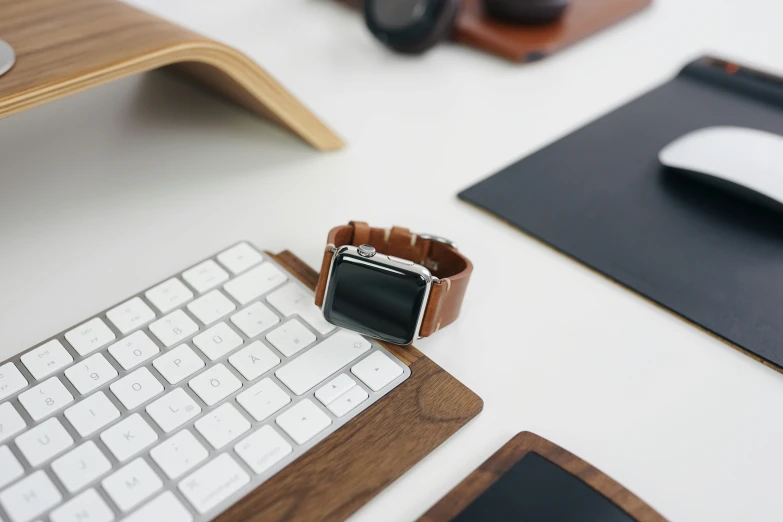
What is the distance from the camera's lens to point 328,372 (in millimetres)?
410

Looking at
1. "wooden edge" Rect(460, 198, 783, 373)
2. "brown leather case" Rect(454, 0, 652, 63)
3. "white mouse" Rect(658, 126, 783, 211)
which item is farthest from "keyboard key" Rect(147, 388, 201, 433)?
"brown leather case" Rect(454, 0, 652, 63)

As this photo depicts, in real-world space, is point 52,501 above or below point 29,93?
below

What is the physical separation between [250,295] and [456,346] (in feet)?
0.45

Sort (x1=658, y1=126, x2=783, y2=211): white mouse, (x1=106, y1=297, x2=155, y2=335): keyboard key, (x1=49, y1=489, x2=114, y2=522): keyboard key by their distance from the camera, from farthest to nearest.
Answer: (x1=658, y1=126, x2=783, y2=211): white mouse → (x1=106, y1=297, x2=155, y2=335): keyboard key → (x1=49, y1=489, x2=114, y2=522): keyboard key

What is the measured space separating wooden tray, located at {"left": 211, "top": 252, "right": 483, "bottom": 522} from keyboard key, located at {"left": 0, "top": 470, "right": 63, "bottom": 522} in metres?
0.08

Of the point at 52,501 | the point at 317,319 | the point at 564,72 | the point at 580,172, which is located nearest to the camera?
the point at 52,501

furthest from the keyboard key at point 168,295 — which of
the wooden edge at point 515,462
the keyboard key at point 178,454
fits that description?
the wooden edge at point 515,462

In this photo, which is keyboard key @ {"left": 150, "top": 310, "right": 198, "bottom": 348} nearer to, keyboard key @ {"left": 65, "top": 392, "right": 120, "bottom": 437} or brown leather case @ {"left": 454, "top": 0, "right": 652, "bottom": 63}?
keyboard key @ {"left": 65, "top": 392, "right": 120, "bottom": 437}

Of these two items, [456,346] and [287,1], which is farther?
[287,1]

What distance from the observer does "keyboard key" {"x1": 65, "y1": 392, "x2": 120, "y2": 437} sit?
371 millimetres

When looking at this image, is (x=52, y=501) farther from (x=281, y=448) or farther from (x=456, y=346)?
(x=456, y=346)

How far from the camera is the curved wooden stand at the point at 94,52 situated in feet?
1.46

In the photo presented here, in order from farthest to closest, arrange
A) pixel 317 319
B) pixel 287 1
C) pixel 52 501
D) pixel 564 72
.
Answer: pixel 287 1
pixel 564 72
pixel 317 319
pixel 52 501

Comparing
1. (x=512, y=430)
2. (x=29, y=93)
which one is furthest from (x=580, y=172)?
(x=29, y=93)
